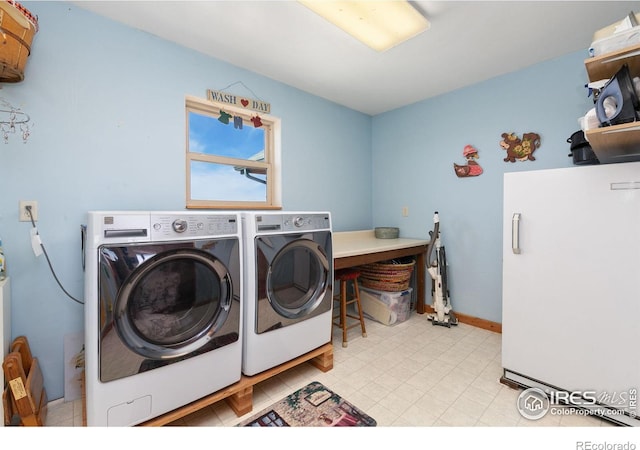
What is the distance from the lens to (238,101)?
2328 mm

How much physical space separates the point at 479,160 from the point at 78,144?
314 centimetres

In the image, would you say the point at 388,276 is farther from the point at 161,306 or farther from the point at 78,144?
the point at 78,144

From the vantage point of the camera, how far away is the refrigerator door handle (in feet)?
5.54

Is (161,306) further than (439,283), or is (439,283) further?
(439,283)

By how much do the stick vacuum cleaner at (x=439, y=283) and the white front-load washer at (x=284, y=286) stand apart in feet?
4.39

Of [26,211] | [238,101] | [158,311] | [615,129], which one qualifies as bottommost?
[158,311]

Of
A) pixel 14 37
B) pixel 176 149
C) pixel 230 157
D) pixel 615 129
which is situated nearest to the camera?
pixel 615 129

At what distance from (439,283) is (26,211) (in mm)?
3101

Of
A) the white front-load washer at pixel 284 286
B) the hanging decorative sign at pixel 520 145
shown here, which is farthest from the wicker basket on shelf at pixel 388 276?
the hanging decorative sign at pixel 520 145

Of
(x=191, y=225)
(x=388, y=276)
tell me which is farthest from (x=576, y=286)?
(x=191, y=225)

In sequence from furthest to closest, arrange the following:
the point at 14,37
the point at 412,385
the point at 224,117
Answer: the point at 224,117, the point at 412,385, the point at 14,37

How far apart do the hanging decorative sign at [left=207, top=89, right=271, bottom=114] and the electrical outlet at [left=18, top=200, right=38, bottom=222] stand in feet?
4.22
